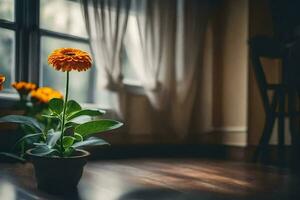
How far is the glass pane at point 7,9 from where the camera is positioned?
2234mm

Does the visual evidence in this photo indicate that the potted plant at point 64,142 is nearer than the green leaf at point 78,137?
Yes

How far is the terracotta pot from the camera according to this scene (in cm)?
121

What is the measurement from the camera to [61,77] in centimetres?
246

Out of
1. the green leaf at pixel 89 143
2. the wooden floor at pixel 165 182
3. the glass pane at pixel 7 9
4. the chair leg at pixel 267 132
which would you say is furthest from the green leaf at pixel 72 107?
the chair leg at pixel 267 132

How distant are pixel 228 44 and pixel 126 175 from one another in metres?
1.73

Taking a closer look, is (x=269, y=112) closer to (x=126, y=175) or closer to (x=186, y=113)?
(x=186, y=113)

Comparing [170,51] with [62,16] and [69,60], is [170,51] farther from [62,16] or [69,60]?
[69,60]

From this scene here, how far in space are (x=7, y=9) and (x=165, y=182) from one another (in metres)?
1.48

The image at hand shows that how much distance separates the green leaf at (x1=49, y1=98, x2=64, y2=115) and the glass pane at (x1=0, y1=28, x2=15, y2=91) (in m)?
1.15

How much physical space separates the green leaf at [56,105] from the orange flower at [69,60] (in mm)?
126

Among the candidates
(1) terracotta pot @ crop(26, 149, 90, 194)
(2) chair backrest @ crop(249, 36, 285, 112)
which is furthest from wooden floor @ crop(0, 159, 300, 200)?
(2) chair backrest @ crop(249, 36, 285, 112)

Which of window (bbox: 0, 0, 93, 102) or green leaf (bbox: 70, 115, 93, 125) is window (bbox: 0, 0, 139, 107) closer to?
window (bbox: 0, 0, 93, 102)

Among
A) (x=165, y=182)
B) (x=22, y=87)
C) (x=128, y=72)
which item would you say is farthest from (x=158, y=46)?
(x=165, y=182)

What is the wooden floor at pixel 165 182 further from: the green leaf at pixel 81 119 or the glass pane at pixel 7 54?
the glass pane at pixel 7 54
